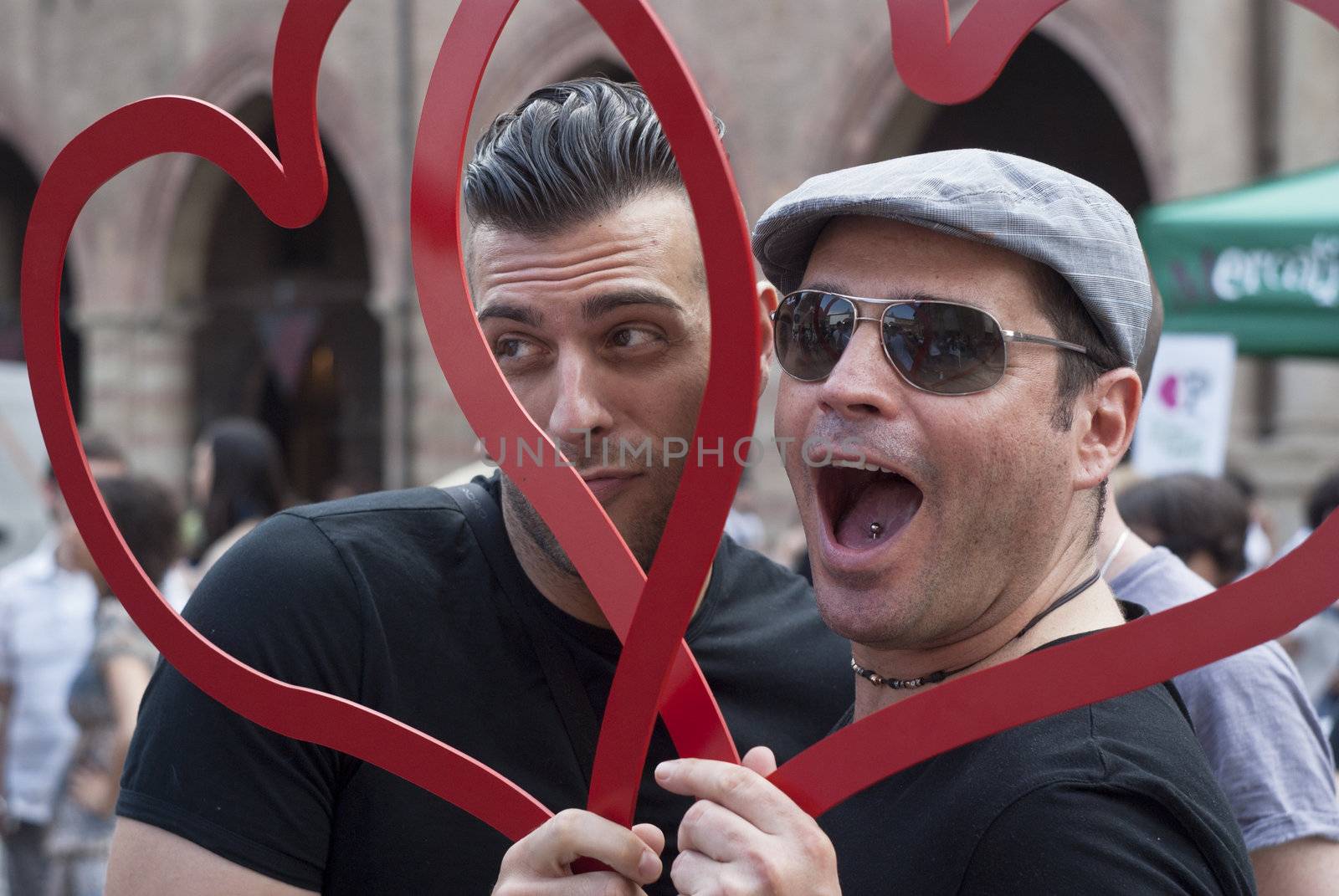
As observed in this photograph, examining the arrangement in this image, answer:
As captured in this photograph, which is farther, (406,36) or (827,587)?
(406,36)

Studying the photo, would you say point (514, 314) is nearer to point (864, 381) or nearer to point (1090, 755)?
point (864, 381)

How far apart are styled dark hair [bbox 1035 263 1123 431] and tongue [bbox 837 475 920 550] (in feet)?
0.51

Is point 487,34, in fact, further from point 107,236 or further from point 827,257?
point 107,236

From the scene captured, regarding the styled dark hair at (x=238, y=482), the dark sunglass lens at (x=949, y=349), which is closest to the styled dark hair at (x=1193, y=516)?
the dark sunglass lens at (x=949, y=349)

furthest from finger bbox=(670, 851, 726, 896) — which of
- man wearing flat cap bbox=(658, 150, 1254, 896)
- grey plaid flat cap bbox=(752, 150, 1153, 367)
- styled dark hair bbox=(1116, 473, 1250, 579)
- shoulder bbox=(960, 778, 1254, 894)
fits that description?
styled dark hair bbox=(1116, 473, 1250, 579)

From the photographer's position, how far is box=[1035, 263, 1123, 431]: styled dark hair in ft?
4.52

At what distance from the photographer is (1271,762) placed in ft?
6.58

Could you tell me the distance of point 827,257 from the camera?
56.7 inches

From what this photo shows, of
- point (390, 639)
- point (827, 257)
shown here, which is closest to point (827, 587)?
point (827, 257)

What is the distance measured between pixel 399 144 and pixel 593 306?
1062 cm

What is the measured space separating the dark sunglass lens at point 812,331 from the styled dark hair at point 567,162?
13.4 inches

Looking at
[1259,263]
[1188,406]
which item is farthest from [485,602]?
[1188,406]

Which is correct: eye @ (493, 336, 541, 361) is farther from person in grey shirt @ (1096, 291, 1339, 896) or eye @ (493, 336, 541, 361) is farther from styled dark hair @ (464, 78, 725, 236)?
person in grey shirt @ (1096, 291, 1339, 896)

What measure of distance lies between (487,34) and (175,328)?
42.3ft
